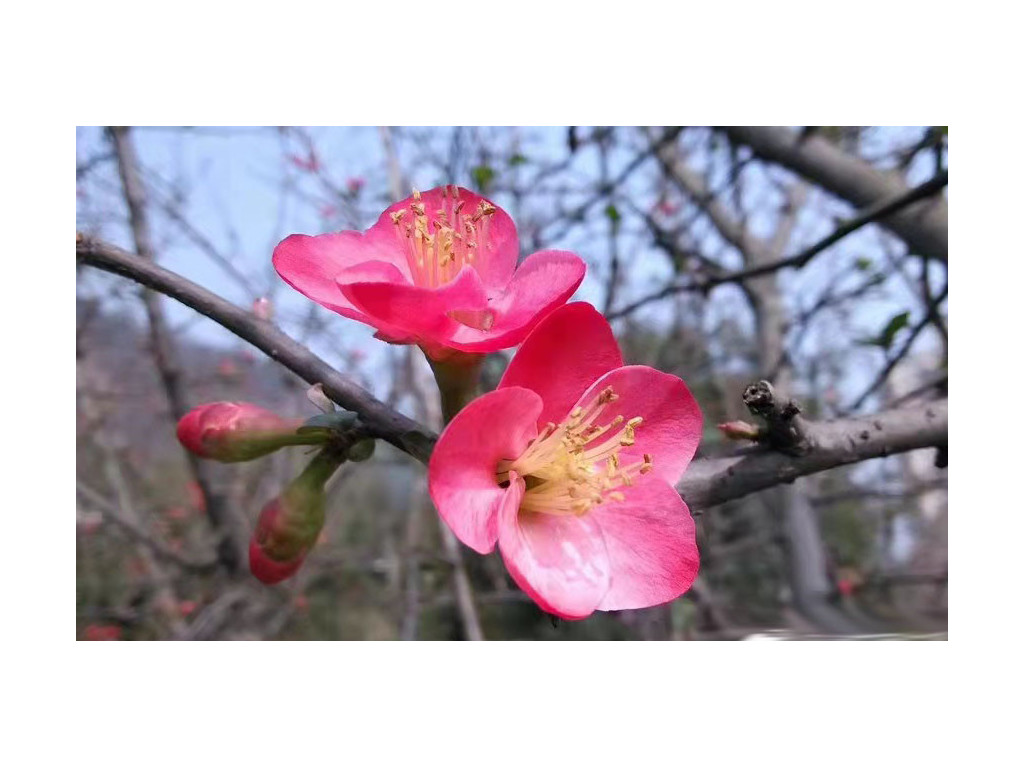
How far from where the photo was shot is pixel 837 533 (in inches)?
63.7

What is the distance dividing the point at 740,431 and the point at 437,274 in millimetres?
231

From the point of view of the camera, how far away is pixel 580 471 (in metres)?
0.44

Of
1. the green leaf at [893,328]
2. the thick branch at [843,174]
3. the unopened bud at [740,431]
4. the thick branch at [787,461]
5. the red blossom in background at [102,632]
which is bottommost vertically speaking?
the red blossom in background at [102,632]

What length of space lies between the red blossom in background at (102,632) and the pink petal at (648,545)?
39.4 inches

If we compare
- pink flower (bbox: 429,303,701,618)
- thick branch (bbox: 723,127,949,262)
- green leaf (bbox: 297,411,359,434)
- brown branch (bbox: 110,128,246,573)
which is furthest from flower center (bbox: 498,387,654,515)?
brown branch (bbox: 110,128,246,573)

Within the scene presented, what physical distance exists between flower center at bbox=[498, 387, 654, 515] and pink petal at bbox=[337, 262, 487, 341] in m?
0.09

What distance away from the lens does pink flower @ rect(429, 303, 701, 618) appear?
1.31 ft

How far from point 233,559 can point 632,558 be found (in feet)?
4.10

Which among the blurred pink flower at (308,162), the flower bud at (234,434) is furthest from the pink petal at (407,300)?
the blurred pink flower at (308,162)

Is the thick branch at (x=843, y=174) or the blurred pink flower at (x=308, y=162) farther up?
the blurred pink flower at (x=308, y=162)

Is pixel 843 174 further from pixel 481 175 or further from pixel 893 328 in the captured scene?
pixel 481 175

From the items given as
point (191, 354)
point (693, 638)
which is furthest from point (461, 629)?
point (191, 354)

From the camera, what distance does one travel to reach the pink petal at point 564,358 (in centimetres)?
41

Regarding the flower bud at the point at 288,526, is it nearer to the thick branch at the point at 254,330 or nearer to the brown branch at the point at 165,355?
the thick branch at the point at 254,330
